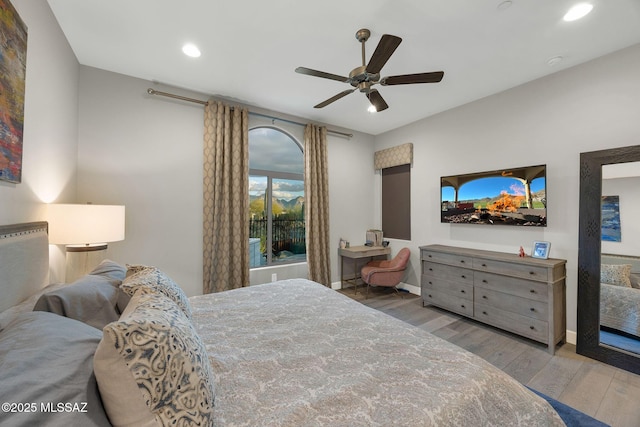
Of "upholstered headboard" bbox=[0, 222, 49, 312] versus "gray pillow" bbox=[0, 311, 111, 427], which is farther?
"upholstered headboard" bbox=[0, 222, 49, 312]

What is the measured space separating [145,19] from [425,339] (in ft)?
10.1

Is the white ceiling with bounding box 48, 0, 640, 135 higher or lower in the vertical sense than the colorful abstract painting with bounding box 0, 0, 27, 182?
higher

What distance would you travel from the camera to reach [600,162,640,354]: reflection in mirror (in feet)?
7.28

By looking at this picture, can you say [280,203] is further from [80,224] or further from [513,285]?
[513,285]

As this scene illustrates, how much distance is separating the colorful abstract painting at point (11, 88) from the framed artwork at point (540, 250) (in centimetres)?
429

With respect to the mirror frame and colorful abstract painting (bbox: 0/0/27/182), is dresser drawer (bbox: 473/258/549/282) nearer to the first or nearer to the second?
the mirror frame

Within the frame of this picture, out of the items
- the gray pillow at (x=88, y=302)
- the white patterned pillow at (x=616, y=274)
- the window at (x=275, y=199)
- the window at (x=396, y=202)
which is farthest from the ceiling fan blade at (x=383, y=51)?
the white patterned pillow at (x=616, y=274)

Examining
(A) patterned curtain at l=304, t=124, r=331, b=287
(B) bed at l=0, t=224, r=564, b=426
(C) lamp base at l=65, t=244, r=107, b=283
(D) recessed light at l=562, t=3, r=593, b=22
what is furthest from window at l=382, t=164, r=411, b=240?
(C) lamp base at l=65, t=244, r=107, b=283

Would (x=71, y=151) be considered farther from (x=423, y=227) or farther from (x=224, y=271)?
(x=423, y=227)

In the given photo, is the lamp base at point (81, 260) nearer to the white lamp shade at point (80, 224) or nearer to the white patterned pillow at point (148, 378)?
the white lamp shade at point (80, 224)

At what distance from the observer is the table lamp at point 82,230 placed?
1.87m

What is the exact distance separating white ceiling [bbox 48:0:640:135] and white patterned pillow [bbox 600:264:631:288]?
6.61 feet

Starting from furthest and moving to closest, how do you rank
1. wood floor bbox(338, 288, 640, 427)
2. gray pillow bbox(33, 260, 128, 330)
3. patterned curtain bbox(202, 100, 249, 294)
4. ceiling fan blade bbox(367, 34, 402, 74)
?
patterned curtain bbox(202, 100, 249, 294) < wood floor bbox(338, 288, 640, 427) < ceiling fan blade bbox(367, 34, 402, 74) < gray pillow bbox(33, 260, 128, 330)

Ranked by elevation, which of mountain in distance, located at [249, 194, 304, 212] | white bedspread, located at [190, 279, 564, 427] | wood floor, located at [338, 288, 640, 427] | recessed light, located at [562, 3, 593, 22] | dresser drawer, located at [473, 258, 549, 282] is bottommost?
wood floor, located at [338, 288, 640, 427]
